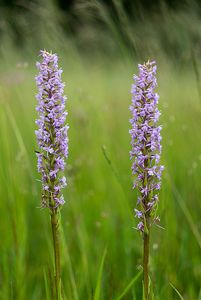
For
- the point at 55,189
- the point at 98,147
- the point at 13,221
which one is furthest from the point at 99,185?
the point at 55,189

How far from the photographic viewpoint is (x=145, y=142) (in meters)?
1.78

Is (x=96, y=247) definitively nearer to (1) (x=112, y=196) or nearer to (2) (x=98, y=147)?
(1) (x=112, y=196)

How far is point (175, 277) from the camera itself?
295cm

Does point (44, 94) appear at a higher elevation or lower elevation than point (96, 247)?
higher

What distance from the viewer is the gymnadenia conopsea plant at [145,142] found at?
177 cm

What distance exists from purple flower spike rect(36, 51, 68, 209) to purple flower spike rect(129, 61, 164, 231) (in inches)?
10.2

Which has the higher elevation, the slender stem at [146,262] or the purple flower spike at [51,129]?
the purple flower spike at [51,129]

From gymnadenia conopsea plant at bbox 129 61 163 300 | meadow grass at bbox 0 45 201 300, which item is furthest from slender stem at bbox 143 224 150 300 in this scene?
meadow grass at bbox 0 45 201 300

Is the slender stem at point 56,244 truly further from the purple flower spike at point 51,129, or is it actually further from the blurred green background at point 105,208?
the blurred green background at point 105,208

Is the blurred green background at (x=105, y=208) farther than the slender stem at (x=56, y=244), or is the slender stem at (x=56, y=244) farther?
the blurred green background at (x=105, y=208)

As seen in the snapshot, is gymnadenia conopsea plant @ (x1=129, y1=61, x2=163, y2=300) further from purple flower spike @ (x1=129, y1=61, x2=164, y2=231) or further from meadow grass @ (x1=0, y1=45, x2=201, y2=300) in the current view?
meadow grass @ (x1=0, y1=45, x2=201, y2=300)

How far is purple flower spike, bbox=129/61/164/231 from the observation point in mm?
1767

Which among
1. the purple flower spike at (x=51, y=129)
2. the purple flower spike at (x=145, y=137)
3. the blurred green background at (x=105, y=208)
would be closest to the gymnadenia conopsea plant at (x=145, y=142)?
the purple flower spike at (x=145, y=137)

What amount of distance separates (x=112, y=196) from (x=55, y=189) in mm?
3125
